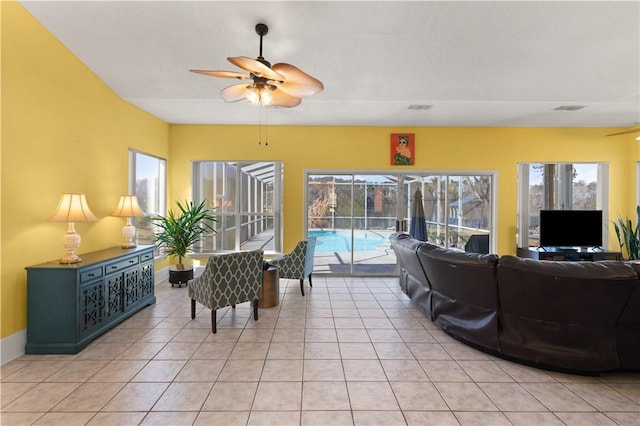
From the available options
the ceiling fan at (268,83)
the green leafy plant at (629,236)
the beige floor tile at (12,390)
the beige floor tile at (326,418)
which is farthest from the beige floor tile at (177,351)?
the green leafy plant at (629,236)

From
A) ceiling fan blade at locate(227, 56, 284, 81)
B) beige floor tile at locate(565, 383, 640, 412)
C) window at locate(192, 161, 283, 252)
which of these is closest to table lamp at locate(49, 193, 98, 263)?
ceiling fan blade at locate(227, 56, 284, 81)

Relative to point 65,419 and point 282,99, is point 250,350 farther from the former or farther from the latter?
point 282,99

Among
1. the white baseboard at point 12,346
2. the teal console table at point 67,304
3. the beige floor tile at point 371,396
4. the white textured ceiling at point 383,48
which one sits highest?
the white textured ceiling at point 383,48

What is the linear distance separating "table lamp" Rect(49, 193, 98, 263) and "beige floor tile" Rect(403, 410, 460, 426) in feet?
10.9

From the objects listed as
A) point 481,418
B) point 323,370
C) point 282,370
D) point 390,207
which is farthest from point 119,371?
point 390,207

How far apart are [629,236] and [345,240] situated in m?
5.00

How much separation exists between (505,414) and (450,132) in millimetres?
5002

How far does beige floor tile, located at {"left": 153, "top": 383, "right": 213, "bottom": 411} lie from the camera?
2.17 metres

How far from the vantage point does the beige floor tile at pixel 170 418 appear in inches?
79.2

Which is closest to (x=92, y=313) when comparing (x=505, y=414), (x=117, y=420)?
(x=117, y=420)

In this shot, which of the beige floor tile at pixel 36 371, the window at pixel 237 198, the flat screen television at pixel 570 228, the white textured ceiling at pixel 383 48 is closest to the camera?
the beige floor tile at pixel 36 371

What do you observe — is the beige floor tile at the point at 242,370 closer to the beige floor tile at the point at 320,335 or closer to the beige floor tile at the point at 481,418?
the beige floor tile at the point at 320,335

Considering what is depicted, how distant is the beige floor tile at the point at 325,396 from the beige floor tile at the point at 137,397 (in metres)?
1.10

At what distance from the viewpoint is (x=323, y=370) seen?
104 inches
